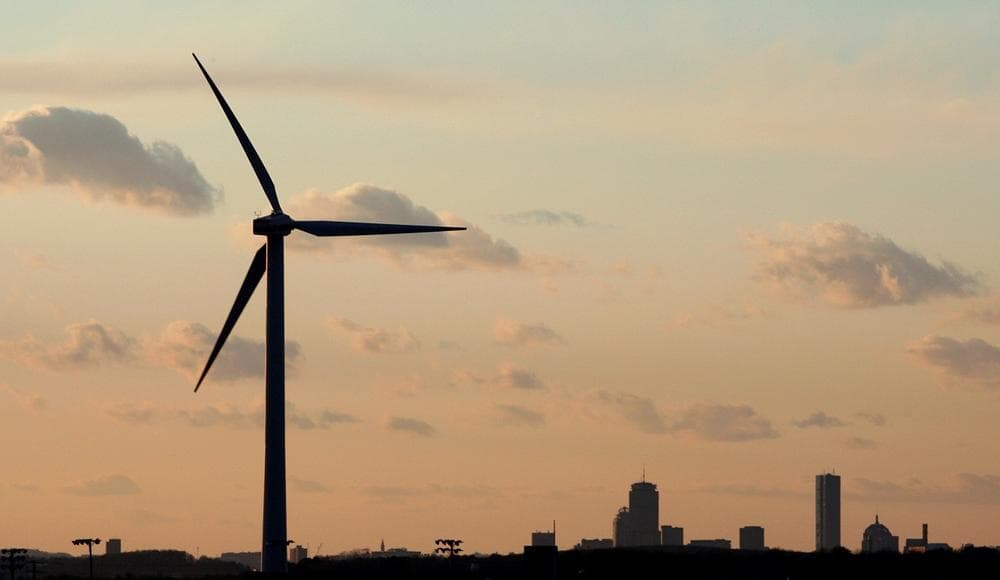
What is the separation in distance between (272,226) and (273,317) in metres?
8.93

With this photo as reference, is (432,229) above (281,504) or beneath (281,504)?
above

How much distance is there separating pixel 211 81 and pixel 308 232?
18034 mm

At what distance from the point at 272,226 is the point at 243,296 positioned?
684 cm

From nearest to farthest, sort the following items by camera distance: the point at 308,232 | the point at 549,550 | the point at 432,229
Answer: the point at 549,550 < the point at 432,229 < the point at 308,232

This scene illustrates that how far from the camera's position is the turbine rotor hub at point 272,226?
182 metres

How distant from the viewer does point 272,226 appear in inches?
7180

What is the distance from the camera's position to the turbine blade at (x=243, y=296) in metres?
182

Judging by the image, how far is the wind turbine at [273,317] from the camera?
178m

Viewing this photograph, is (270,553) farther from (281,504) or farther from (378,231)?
(378,231)

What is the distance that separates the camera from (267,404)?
178m

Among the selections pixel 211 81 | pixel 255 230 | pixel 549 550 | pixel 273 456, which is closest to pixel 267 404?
pixel 273 456

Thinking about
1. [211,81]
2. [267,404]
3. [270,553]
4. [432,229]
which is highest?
[211,81]

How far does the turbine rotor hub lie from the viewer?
182375mm

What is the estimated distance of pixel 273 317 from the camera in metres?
178
